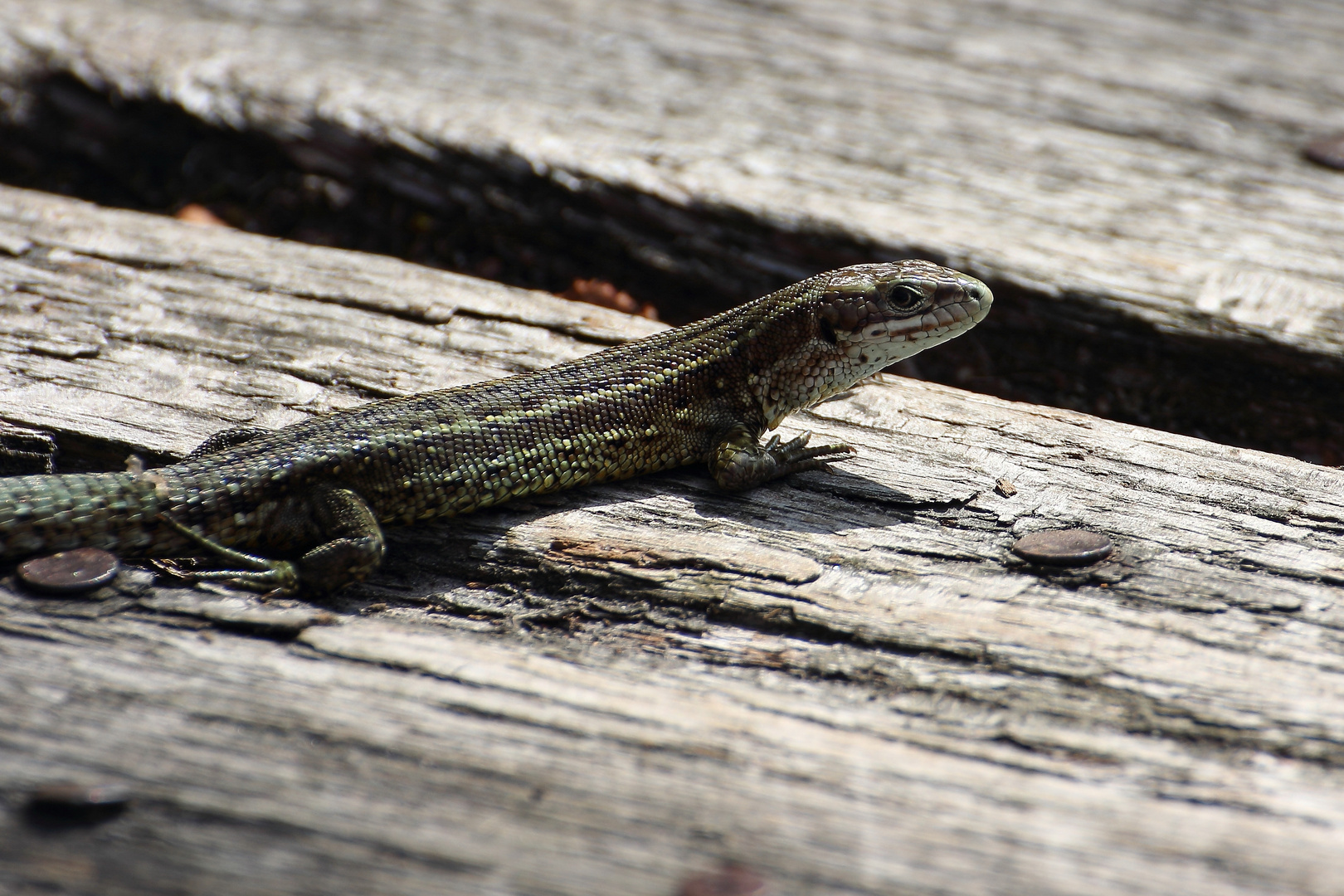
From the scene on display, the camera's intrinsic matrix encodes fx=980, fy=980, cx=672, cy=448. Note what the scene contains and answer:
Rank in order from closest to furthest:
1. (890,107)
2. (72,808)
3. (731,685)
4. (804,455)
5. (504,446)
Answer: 1. (72,808)
2. (731,685)
3. (504,446)
4. (804,455)
5. (890,107)

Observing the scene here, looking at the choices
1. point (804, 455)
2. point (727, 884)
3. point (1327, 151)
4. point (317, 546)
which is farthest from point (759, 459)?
point (1327, 151)

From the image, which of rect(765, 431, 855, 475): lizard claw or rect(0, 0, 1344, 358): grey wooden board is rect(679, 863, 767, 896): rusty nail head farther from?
rect(0, 0, 1344, 358): grey wooden board

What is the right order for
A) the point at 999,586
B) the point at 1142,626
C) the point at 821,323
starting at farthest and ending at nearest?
the point at 821,323
the point at 999,586
the point at 1142,626

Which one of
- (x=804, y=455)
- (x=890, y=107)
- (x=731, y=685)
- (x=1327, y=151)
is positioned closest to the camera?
(x=731, y=685)

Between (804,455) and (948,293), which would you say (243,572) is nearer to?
(804,455)

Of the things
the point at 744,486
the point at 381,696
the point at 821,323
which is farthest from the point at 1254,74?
the point at 381,696

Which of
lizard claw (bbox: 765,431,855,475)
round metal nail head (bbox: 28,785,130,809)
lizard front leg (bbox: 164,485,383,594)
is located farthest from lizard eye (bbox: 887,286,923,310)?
round metal nail head (bbox: 28,785,130,809)

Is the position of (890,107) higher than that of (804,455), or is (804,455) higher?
(890,107)

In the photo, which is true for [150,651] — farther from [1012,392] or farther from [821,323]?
[1012,392]
